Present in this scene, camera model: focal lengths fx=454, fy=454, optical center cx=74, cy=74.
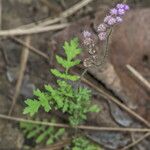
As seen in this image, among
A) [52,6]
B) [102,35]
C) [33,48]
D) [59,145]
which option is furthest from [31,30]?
[102,35]

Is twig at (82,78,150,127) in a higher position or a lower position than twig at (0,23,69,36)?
lower

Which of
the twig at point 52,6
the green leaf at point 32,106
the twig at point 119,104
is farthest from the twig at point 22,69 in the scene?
the green leaf at point 32,106

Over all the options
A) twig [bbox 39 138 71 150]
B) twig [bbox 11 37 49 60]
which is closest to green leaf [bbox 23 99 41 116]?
twig [bbox 39 138 71 150]

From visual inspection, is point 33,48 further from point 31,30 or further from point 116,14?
point 116,14

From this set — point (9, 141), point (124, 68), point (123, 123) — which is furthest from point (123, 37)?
point (9, 141)

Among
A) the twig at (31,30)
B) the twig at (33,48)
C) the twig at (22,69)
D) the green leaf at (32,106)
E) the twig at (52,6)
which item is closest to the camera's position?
the green leaf at (32,106)

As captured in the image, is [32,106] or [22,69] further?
[22,69]

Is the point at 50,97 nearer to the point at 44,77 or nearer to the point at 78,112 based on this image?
the point at 78,112

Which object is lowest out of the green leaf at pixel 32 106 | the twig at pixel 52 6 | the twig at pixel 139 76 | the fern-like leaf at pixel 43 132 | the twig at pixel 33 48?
the green leaf at pixel 32 106

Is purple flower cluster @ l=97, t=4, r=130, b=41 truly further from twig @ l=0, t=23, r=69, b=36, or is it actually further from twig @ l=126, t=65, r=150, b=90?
twig @ l=0, t=23, r=69, b=36

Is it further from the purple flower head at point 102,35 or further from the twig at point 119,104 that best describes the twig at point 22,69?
the purple flower head at point 102,35

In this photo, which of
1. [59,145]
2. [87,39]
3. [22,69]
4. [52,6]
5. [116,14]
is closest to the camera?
[116,14]
